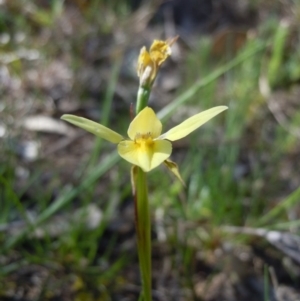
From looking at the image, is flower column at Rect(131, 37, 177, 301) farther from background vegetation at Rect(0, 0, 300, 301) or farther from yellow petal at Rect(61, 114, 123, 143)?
background vegetation at Rect(0, 0, 300, 301)

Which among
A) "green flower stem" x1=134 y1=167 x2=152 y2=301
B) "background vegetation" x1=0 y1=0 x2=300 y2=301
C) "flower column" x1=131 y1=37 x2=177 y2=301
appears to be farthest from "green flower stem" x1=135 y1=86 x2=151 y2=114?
"background vegetation" x1=0 y1=0 x2=300 y2=301

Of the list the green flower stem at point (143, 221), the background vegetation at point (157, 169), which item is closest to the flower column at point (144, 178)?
the green flower stem at point (143, 221)

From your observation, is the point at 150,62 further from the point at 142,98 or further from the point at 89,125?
the point at 89,125

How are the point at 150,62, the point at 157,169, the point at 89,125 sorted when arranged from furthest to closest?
the point at 157,169 → the point at 150,62 → the point at 89,125

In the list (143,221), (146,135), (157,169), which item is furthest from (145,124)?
(157,169)

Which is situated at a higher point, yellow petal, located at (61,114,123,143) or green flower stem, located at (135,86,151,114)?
green flower stem, located at (135,86,151,114)

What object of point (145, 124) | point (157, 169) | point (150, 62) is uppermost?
point (157, 169)
